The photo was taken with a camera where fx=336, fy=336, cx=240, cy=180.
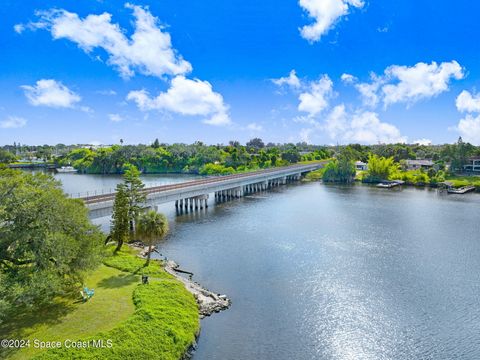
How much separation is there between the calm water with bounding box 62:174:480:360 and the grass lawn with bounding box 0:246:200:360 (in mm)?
2081

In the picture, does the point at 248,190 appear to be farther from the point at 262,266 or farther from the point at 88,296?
the point at 88,296

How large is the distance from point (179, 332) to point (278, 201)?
2449 inches

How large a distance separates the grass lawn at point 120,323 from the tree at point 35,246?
1596mm

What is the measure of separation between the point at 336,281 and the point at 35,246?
26.4 metres

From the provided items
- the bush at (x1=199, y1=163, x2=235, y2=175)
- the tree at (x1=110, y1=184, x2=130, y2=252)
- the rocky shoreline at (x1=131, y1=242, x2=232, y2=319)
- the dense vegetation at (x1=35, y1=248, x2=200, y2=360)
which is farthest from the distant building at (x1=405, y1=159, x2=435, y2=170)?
the dense vegetation at (x1=35, y1=248, x2=200, y2=360)

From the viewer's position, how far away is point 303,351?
2252 cm

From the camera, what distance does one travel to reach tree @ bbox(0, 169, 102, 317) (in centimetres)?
1992

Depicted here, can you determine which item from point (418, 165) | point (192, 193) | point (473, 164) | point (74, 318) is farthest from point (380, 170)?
point (74, 318)

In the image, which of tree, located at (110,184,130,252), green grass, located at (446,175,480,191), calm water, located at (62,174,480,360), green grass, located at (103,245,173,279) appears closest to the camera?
calm water, located at (62,174,480,360)

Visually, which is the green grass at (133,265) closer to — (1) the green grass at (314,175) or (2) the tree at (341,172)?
(2) the tree at (341,172)

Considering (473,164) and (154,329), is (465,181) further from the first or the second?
(154,329)

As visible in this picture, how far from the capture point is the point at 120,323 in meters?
22.2

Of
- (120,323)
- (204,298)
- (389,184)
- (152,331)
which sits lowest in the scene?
(204,298)

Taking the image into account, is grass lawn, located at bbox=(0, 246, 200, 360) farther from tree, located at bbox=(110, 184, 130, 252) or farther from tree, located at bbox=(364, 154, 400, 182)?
tree, located at bbox=(364, 154, 400, 182)
